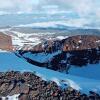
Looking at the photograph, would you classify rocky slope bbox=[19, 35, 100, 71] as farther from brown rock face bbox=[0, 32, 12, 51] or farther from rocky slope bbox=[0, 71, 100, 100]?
rocky slope bbox=[0, 71, 100, 100]

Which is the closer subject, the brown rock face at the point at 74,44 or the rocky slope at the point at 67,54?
the rocky slope at the point at 67,54

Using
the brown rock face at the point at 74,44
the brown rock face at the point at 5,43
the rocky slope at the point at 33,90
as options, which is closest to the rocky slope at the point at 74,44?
the brown rock face at the point at 74,44

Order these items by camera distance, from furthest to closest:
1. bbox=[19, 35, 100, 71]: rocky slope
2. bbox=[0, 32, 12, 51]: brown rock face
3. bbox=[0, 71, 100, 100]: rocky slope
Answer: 1. bbox=[0, 32, 12, 51]: brown rock face
2. bbox=[19, 35, 100, 71]: rocky slope
3. bbox=[0, 71, 100, 100]: rocky slope

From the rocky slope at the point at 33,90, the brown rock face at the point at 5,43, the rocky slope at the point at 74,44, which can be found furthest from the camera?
the brown rock face at the point at 5,43

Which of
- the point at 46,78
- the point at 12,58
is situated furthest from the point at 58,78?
the point at 12,58

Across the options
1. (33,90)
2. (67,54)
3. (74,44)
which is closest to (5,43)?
(74,44)

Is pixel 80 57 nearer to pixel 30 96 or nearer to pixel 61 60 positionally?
pixel 61 60

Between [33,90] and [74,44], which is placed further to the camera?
[74,44]

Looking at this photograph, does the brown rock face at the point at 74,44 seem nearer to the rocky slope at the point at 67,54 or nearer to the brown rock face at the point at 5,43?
the rocky slope at the point at 67,54

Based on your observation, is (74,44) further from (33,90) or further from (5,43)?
(33,90)

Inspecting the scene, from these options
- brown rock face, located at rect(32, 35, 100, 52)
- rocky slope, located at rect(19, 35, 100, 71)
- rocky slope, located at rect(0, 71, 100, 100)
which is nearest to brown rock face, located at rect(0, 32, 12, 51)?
rocky slope, located at rect(19, 35, 100, 71)
